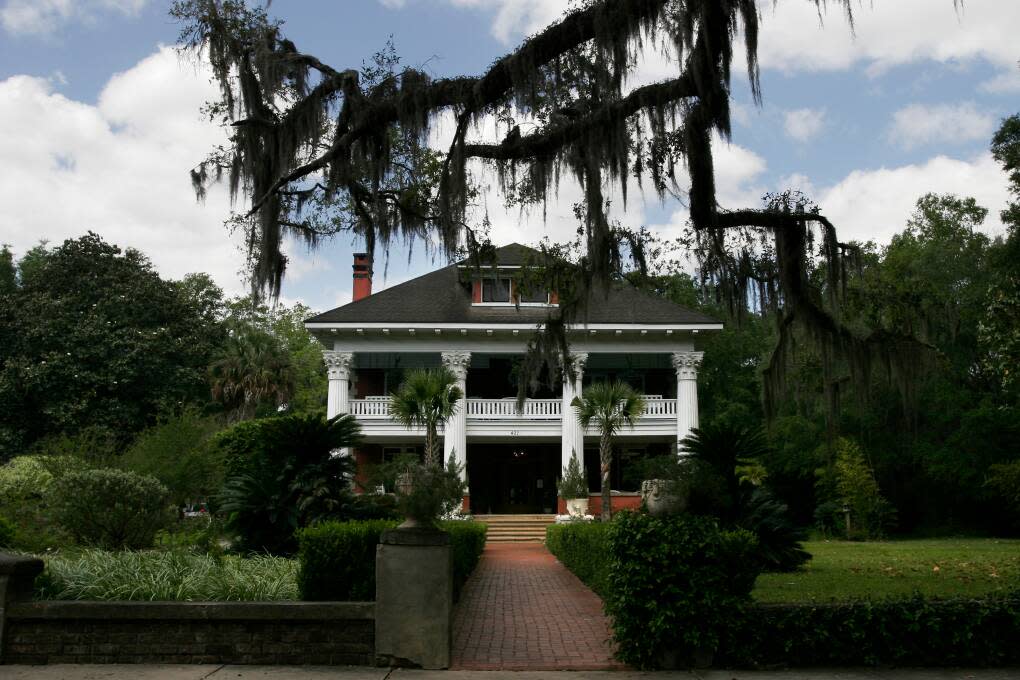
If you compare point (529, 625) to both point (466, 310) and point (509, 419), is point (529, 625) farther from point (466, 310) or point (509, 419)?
point (466, 310)

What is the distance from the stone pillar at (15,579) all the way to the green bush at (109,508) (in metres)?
3.08

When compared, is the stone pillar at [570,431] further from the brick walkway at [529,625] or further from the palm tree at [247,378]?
the palm tree at [247,378]

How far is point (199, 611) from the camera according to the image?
669 centimetres

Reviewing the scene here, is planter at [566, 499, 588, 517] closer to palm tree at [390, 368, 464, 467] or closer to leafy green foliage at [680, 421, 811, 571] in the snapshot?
palm tree at [390, 368, 464, 467]

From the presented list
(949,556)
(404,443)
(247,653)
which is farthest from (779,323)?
(404,443)

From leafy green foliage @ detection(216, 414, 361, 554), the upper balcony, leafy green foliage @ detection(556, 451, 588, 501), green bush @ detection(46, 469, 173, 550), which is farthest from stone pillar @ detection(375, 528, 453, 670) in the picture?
the upper balcony

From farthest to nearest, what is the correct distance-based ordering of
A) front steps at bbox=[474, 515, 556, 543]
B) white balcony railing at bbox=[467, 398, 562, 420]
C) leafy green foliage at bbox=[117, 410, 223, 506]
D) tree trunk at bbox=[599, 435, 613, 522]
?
white balcony railing at bbox=[467, 398, 562, 420] → front steps at bbox=[474, 515, 556, 543] → tree trunk at bbox=[599, 435, 613, 522] → leafy green foliage at bbox=[117, 410, 223, 506]

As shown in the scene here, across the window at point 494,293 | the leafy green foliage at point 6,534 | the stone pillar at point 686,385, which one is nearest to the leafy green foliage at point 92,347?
the window at point 494,293

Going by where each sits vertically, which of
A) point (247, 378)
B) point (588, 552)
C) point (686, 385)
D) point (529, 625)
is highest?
point (247, 378)

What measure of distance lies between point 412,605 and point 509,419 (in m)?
21.7

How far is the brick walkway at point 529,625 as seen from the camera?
23.1ft

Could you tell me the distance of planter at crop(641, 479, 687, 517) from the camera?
7188mm

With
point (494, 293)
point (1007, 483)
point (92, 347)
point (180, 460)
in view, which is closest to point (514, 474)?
point (494, 293)

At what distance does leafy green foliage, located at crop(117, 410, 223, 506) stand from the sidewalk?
12414 mm
